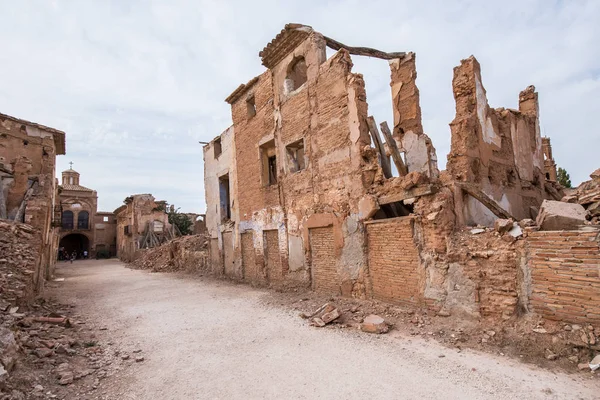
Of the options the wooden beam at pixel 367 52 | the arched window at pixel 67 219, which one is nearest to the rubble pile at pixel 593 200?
the wooden beam at pixel 367 52

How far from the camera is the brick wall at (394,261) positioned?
291 inches

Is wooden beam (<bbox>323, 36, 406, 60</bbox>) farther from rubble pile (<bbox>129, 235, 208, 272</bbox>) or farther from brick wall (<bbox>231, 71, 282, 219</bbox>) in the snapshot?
rubble pile (<bbox>129, 235, 208, 272</bbox>)

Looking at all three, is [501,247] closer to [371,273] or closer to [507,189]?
[371,273]

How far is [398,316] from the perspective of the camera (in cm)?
718

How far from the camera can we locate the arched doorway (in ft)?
136

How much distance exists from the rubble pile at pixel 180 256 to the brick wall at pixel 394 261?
1080 cm

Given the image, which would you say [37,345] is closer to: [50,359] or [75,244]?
[50,359]

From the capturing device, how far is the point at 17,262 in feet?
26.7

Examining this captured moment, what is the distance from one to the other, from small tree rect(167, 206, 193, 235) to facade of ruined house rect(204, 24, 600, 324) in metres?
19.4

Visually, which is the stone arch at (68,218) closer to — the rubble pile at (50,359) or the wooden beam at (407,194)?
the rubble pile at (50,359)

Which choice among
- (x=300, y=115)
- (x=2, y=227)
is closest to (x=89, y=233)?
(x=2, y=227)

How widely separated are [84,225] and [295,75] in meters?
39.6

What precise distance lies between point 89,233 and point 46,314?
38.1 metres

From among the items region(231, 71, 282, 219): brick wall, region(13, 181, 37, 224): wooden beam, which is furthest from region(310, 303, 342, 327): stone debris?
region(13, 181, 37, 224): wooden beam
